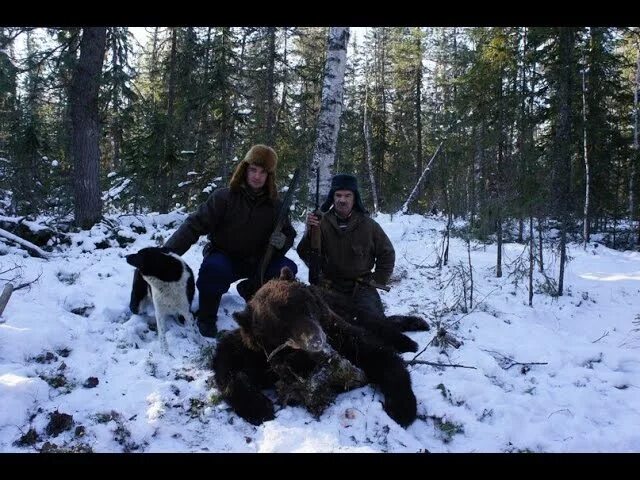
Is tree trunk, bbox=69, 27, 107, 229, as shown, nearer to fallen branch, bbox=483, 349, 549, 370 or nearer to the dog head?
the dog head

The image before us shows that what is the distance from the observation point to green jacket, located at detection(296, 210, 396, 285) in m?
5.33

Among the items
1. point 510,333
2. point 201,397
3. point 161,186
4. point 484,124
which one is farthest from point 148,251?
point 161,186

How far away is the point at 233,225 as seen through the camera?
522cm

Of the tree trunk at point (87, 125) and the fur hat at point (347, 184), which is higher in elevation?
the tree trunk at point (87, 125)

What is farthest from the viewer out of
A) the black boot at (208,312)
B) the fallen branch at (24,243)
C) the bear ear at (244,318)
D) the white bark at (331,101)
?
the white bark at (331,101)

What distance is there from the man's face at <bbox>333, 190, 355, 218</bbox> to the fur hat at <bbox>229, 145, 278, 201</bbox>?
30.1 inches

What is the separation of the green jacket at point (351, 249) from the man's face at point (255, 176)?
841 mm

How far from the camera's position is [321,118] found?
7703 millimetres

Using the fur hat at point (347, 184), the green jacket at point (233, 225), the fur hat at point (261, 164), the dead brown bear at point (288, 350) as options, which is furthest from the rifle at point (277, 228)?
the dead brown bear at point (288, 350)

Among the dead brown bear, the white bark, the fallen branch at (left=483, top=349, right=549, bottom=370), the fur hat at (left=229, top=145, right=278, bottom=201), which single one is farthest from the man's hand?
the white bark

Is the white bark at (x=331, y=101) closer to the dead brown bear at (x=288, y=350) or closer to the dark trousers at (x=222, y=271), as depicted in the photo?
the dark trousers at (x=222, y=271)

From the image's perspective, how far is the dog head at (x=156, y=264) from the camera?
4.62m
